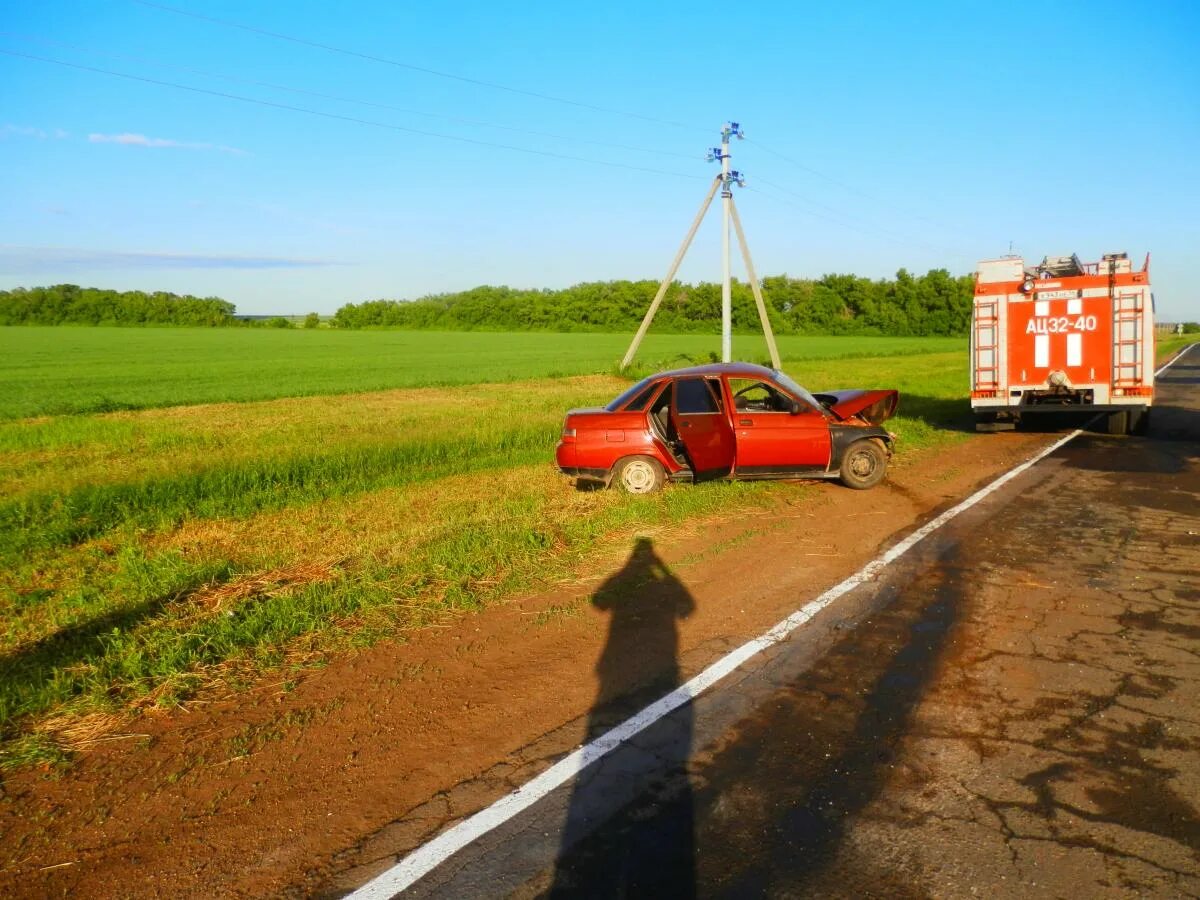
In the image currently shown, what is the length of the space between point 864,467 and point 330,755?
7.97 metres

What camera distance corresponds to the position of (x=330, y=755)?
13.4ft

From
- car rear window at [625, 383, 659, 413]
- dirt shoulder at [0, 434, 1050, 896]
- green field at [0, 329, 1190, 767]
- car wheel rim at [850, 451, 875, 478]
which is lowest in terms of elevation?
dirt shoulder at [0, 434, 1050, 896]

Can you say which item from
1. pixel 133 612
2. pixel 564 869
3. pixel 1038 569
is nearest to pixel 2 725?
pixel 133 612

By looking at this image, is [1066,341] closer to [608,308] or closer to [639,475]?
[639,475]

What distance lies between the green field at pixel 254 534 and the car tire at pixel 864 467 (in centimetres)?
63

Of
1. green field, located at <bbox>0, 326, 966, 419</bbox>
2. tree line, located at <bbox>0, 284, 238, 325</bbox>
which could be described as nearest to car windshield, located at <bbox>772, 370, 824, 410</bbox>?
green field, located at <bbox>0, 326, 966, 419</bbox>

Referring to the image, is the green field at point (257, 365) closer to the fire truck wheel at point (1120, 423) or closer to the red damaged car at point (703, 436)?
the red damaged car at point (703, 436)

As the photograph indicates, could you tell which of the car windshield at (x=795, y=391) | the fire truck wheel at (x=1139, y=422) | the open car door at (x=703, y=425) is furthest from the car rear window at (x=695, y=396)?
the fire truck wheel at (x=1139, y=422)

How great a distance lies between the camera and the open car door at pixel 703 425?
32.3 feet

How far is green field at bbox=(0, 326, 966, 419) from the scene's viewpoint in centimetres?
2566

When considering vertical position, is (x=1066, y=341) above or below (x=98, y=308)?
below

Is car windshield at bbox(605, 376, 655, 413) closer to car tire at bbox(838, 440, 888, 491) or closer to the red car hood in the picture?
the red car hood

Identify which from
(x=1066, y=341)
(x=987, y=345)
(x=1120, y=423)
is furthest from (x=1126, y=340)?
(x=987, y=345)

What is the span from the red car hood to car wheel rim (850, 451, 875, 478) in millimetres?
518
